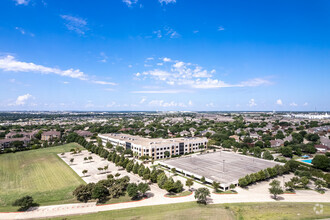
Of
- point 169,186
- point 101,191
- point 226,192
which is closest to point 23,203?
point 101,191

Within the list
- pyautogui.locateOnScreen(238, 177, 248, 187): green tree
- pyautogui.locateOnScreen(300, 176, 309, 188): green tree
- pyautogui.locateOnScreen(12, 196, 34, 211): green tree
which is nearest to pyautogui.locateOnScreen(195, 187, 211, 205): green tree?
pyautogui.locateOnScreen(238, 177, 248, 187): green tree

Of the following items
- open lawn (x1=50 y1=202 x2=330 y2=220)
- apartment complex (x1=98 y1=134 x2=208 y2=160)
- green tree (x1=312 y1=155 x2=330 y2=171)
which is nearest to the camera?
open lawn (x1=50 y1=202 x2=330 y2=220)

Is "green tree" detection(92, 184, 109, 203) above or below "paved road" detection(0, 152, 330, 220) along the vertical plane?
above

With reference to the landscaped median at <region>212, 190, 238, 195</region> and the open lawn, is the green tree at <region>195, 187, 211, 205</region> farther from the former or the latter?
the landscaped median at <region>212, 190, 238, 195</region>

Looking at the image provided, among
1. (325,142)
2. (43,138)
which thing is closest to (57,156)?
(43,138)

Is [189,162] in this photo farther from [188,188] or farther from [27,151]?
[27,151]

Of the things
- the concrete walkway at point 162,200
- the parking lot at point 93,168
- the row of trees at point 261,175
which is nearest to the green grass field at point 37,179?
the parking lot at point 93,168
